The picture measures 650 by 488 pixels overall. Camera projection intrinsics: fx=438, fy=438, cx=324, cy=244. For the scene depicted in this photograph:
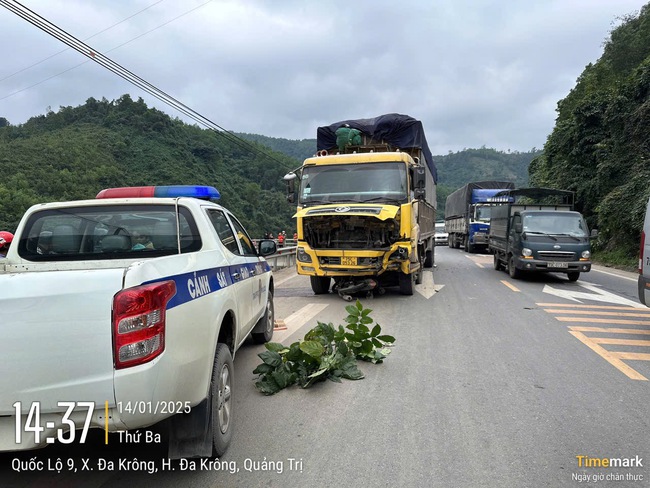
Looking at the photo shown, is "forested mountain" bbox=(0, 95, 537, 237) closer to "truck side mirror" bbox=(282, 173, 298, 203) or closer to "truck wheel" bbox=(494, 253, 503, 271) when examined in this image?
"truck wheel" bbox=(494, 253, 503, 271)

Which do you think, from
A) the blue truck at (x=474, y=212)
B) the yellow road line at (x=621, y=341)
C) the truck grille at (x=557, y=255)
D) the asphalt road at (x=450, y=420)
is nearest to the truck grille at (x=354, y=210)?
the asphalt road at (x=450, y=420)

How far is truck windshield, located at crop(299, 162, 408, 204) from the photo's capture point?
9.09 m

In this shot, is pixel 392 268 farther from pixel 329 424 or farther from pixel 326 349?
pixel 329 424

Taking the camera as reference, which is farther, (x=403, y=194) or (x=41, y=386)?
(x=403, y=194)

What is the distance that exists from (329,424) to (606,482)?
1.95 meters

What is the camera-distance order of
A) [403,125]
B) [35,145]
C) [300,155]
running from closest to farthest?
[403,125] < [35,145] < [300,155]

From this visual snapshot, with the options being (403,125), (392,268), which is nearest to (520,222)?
(403,125)

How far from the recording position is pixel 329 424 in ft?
11.9

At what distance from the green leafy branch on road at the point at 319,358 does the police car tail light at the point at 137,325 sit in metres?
2.18

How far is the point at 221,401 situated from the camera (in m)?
3.16

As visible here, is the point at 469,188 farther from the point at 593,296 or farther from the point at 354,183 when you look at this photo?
the point at 354,183

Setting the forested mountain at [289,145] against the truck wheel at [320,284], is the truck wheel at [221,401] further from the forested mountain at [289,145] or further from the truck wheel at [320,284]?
the forested mountain at [289,145]

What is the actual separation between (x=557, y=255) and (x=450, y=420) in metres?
9.12

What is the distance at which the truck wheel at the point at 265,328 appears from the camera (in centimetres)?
571
